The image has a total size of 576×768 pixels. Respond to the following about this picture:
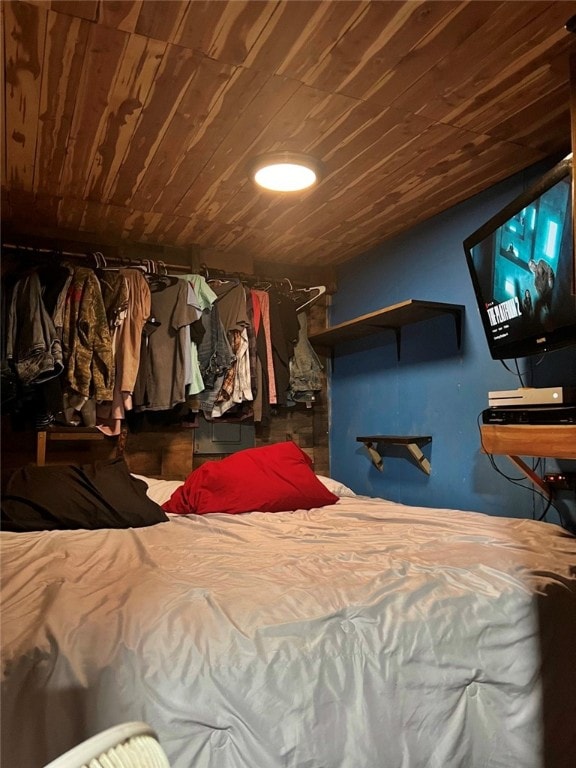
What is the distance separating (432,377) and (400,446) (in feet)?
1.50

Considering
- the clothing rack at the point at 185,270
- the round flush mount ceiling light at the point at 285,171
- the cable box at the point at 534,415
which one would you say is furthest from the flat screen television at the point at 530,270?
the clothing rack at the point at 185,270

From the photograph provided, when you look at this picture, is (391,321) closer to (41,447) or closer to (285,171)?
(285,171)

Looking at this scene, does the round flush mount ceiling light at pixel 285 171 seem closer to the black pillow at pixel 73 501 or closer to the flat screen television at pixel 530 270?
the flat screen television at pixel 530 270

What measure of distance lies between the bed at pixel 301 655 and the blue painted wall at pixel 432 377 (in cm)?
78

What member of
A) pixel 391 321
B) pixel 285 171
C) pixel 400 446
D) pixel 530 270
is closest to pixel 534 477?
pixel 530 270

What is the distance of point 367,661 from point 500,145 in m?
1.85

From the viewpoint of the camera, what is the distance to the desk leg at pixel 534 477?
2.03 metres

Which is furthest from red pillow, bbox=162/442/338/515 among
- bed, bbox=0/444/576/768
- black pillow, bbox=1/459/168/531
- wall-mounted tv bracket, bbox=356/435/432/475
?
bed, bbox=0/444/576/768

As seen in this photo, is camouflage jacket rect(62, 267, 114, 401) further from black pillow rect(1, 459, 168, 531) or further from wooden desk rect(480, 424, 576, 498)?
wooden desk rect(480, 424, 576, 498)

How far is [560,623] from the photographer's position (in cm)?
127

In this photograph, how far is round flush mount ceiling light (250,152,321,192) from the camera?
204 cm

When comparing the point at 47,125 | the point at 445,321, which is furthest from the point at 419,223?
the point at 47,125

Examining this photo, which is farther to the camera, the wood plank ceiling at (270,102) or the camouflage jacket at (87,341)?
the camouflage jacket at (87,341)

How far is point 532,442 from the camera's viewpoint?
1714 millimetres
